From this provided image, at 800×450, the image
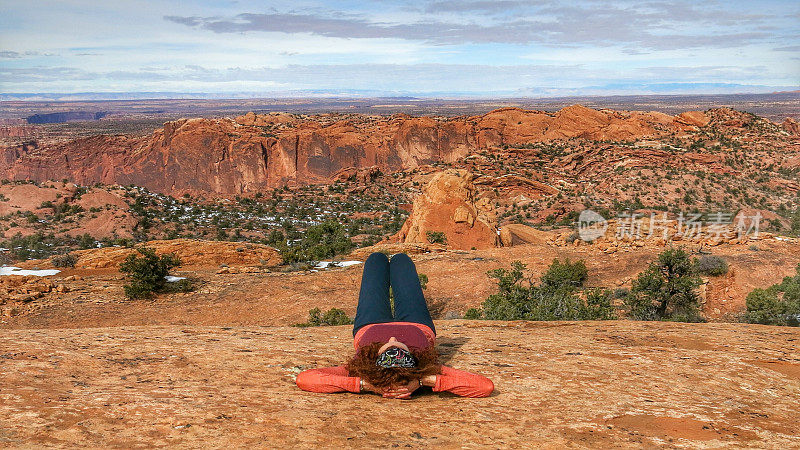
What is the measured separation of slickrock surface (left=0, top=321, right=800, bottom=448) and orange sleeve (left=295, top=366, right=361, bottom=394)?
0.25 ft

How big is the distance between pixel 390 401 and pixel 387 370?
27 cm

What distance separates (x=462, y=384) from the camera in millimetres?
3570

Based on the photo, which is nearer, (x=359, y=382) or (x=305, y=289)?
(x=359, y=382)

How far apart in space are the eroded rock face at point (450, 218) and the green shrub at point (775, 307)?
443 inches

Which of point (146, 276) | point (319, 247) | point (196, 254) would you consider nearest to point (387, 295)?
point (146, 276)

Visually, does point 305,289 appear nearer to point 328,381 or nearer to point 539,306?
point 539,306

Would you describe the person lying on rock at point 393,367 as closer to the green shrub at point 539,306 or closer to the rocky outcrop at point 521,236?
the green shrub at point 539,306

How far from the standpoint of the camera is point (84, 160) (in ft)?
249

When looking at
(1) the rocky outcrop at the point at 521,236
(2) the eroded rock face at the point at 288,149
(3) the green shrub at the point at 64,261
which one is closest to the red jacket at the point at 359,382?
(3) the green shrub at the point at 64,261

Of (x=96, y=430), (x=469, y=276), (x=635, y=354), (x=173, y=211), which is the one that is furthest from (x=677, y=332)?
(x=173, y=211)

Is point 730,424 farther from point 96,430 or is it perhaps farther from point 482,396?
point 96,430

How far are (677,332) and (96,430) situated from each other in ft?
19.7

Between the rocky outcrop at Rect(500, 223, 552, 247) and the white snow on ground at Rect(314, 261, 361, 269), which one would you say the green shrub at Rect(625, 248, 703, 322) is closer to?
the white snow on ground at Rect(314, 261, 361, 269)

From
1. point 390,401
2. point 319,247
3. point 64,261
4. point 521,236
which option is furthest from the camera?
point 521,236
